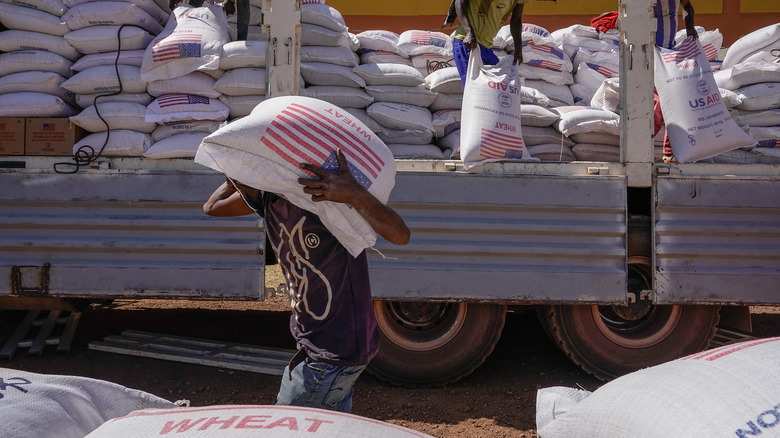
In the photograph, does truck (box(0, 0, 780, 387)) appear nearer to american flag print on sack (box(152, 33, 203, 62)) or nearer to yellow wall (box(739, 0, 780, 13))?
american flag print on sack (box(152, 33, 203, 62))

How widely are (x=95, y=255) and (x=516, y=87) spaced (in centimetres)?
255

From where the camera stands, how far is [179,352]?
4.73 m

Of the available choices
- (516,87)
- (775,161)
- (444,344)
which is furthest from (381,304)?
(775,161)

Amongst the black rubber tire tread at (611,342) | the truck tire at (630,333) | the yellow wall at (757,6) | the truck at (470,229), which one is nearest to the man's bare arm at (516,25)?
the truck at (470,229)

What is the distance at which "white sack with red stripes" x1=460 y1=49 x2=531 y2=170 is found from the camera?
409cm

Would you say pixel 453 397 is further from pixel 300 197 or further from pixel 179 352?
pixel 300 197

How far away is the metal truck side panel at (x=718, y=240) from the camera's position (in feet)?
13.5

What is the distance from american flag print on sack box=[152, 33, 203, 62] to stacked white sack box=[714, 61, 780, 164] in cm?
330

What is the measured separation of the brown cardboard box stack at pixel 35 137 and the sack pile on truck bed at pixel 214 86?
0.05 m

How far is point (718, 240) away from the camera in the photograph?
4.12m

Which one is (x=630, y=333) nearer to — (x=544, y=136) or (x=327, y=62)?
(x=544, y=136)

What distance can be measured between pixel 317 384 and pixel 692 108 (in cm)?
296

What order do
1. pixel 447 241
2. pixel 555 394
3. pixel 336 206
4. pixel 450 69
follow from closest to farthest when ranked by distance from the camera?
1. pixel 336 206
2. pixel 555 394
3. pixel 447 241
4. pixel 450 69

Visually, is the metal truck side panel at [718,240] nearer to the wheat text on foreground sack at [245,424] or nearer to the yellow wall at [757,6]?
the wheat text on foreground sack at [245,424]
